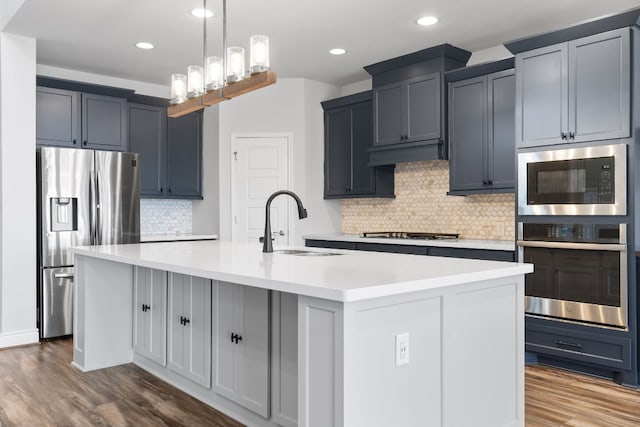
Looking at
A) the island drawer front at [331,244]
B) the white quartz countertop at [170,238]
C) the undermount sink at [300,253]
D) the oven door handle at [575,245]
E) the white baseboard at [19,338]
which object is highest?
the oven door handle at [575,245]

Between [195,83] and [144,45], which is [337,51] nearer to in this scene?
[144,45]

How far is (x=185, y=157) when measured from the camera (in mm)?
6141

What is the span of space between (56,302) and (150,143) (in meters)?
2.01

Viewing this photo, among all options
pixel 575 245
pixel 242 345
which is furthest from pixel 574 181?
pixel 242 345

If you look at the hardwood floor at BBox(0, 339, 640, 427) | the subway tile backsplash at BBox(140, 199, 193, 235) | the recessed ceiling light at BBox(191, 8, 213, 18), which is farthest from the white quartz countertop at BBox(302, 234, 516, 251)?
the recessed ceiling light at BBox(191, 8, 213, 18)

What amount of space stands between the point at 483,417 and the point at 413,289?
0.82m

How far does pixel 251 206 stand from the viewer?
6.04 meters

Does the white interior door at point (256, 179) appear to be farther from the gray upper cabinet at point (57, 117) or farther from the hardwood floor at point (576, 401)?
the hardwood floor at point (576, 401)

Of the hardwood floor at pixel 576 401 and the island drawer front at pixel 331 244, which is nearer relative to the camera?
the hardwood floor at pixel 576 401

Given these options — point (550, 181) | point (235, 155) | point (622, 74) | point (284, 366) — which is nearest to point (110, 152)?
point (235, 155)

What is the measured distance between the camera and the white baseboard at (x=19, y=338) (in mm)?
4379

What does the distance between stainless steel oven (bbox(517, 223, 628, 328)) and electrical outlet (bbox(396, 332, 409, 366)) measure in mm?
2128

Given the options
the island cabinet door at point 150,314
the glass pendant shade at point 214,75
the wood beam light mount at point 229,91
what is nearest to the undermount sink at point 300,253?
the island cabinet door at point 150,314

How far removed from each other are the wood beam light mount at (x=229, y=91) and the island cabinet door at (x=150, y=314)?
109cm
